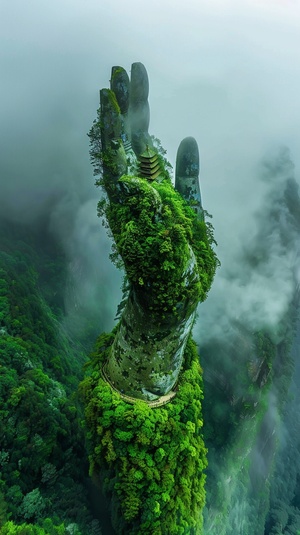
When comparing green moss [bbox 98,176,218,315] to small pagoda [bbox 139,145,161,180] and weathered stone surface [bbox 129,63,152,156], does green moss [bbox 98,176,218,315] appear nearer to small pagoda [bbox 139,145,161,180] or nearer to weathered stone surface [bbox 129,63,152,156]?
small pagoda [bbox 139,145,161,180]

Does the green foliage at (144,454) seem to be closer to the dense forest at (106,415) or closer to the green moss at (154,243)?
the dense forest at (106,415)

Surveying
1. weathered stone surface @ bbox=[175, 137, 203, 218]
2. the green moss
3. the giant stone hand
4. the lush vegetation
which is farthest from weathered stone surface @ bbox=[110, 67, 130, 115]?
the lush vegetation

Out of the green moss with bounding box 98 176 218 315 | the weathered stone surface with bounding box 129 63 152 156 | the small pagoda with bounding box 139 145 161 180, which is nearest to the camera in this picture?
the green moss with bounding box 98 176 218 315

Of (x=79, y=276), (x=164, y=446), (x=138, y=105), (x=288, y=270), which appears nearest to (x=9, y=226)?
(x=79, y=276)

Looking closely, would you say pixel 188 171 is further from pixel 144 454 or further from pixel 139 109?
pixel 144 454

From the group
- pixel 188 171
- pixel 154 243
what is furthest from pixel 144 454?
pixel 188 171

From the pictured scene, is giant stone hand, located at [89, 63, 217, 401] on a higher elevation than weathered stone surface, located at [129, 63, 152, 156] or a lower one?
lower

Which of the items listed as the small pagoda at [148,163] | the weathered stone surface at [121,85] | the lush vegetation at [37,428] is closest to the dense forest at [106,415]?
the lush vegetation at [37,428]
